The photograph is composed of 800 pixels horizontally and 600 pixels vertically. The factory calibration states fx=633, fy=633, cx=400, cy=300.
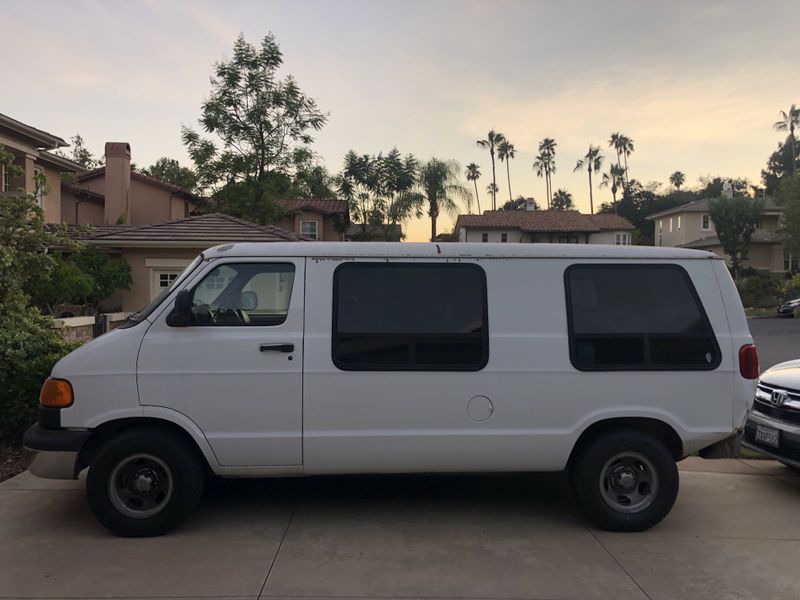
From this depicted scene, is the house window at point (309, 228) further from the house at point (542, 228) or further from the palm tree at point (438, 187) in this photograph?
the house at point (542, 228)

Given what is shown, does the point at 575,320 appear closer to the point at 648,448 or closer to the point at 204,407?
the point at 648,448

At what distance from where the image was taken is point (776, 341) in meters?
20.3

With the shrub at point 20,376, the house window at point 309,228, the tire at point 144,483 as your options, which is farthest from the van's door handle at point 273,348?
the house window at point 309,228

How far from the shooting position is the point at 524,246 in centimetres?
481

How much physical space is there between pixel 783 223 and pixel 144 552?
44017 mm

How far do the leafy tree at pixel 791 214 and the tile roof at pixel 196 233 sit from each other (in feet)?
112

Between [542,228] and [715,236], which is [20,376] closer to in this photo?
[715,236]

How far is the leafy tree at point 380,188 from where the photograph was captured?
120 ft

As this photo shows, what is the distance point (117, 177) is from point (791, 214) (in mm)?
37203

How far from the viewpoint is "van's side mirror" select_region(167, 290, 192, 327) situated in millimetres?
4398

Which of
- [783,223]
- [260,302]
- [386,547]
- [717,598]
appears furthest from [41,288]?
[783,223]

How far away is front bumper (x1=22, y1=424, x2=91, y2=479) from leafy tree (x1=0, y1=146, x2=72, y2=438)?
2318mm

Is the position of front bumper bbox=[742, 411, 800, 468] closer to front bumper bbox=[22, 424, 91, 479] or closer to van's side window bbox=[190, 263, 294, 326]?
van's side window bbox=[190, 263, 294, 326]

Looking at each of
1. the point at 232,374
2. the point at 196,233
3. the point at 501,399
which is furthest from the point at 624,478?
the point at 196,233
